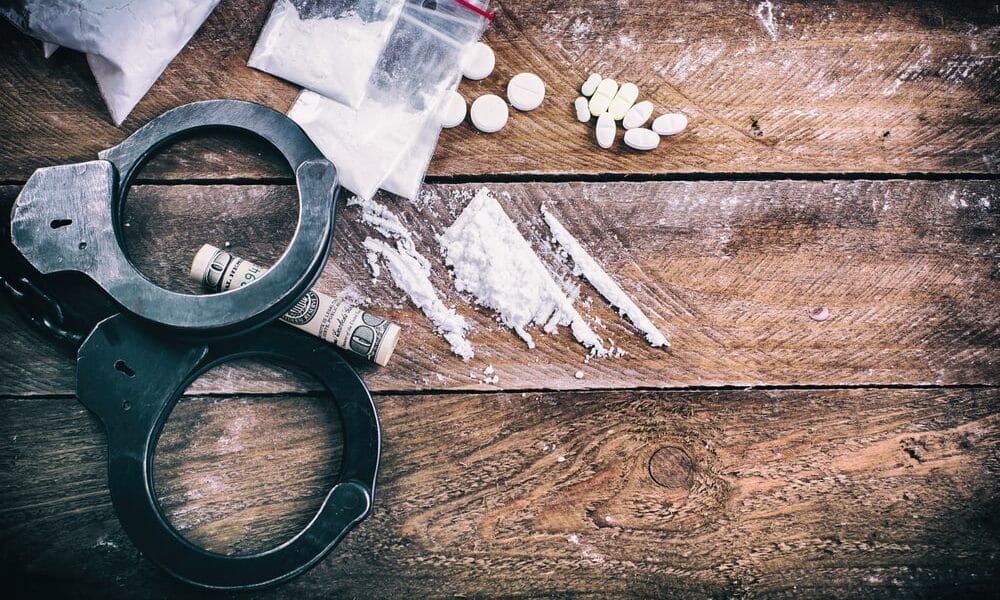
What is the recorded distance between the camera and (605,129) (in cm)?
69

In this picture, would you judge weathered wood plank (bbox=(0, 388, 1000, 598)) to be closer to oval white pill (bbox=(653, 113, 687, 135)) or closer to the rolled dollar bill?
the rolled dollar bill

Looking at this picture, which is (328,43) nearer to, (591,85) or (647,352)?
(591,85)

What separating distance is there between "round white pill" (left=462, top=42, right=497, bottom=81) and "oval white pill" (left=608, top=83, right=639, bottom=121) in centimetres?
14

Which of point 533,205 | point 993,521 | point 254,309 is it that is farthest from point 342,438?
point 993,521

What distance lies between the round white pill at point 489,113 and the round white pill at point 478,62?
0.09ft

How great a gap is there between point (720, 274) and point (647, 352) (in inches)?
4.6

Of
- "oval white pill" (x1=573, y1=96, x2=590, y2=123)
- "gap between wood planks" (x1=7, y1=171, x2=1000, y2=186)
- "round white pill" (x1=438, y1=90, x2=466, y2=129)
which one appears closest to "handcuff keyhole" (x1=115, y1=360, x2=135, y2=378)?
"gap between wood planks" (x1=7, y1=171, x2=1000, y2=186)

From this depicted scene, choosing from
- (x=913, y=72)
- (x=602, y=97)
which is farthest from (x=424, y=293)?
(x=913, y=72)

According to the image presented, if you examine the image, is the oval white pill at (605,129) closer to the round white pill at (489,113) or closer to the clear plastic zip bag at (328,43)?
the round white pill at (489,113)

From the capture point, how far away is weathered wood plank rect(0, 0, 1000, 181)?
699 mm

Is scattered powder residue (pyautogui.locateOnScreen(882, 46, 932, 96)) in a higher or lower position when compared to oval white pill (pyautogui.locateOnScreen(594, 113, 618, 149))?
higher

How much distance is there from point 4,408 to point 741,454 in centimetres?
80

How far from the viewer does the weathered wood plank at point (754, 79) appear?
0.70 m

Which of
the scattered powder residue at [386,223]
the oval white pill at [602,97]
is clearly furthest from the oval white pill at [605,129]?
the scattered powder residue at [386,223]
